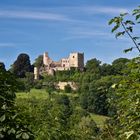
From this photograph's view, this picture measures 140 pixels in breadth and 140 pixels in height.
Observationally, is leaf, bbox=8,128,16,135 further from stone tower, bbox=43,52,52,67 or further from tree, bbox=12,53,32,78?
stone tower, bbox=43,52,52,67

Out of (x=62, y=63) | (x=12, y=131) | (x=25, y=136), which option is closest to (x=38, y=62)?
(x=62, y=63)

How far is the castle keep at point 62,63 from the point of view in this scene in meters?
157

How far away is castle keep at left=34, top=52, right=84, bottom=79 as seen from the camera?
157 m

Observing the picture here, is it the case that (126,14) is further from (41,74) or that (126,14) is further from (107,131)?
(41,74)

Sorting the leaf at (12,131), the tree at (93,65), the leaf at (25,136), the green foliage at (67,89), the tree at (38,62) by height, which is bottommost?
the leaf at (25,136)

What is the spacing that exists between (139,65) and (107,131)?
5061 millimetres

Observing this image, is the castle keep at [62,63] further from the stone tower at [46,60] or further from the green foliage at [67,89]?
the green foliage at [67,89]

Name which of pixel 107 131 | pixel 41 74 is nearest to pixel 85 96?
pixel 41 74

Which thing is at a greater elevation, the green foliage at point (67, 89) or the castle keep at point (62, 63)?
the castle keep at point (62, 63)

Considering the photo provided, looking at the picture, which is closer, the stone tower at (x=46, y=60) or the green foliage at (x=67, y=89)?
the green foliage at (x=67, y=89)

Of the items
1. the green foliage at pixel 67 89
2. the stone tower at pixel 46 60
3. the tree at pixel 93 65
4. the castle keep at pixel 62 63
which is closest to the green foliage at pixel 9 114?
the green foliage at pixel 67 89

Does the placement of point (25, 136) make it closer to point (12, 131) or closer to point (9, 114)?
point (12, 131)

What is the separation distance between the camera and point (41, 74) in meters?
154

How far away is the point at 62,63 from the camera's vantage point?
16225 centimetres
